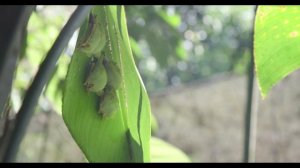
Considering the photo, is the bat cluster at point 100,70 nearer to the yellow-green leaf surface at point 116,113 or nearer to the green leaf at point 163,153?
the yellow-green leaf surface at point 116,113

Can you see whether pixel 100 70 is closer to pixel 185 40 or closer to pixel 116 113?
pixel 116 113

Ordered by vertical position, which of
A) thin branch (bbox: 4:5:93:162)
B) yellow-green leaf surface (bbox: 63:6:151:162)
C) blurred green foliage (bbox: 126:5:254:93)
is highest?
thin branch (bbox: 4:5:93:162)

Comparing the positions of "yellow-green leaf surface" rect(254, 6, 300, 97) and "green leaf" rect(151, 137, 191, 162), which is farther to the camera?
"green leaf" rect(151, 137, 191, 162)

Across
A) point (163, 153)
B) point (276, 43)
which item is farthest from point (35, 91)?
point (163, 153)

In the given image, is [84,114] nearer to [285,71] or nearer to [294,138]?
[285,71]

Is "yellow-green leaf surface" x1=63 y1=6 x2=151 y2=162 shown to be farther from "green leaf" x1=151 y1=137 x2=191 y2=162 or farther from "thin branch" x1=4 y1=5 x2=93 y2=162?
"green leaf" x1=151 y1=137 x2=191 y2=162

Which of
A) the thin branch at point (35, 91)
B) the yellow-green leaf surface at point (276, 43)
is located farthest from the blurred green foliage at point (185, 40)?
the thin branch at point (35, 91)

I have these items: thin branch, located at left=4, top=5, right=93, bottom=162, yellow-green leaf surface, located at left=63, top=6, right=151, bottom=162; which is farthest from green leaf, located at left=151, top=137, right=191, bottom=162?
Result: thin branch, located at left=4, top=5, right=93, bottom=162
